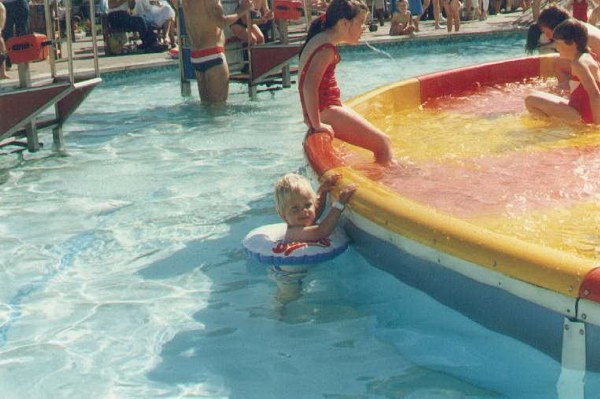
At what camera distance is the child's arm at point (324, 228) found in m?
4.43

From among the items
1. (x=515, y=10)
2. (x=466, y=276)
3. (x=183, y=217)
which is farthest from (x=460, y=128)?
(x=515, y=10)

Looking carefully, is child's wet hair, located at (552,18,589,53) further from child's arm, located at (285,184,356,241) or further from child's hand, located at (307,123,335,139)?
child's arm, located at (285,184,356,241)

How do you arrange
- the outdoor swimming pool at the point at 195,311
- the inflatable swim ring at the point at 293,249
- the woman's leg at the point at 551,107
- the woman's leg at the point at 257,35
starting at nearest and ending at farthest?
the outdoor swimming pool at the point at 195,311 < the inflatable swim ring at the point at 293,249 < the woman's leg at the point at 551,107 < the woman's leg at the point at 257,35

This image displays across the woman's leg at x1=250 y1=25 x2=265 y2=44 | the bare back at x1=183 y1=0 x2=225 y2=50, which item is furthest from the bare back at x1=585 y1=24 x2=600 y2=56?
the woman's leg at x1=250 y1=25 x2=265 y2=44

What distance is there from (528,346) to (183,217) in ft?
9.67

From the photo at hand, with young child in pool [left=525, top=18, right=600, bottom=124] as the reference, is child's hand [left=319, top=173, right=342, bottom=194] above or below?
below

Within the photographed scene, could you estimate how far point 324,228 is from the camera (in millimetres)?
4434

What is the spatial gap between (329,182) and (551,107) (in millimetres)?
2295

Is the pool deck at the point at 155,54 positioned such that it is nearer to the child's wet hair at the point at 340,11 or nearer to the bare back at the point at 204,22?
the bare back at the point at 204,22

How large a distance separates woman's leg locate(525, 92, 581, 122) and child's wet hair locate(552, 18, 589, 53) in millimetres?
425

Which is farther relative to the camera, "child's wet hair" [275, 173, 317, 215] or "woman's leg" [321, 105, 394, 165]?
"woman's leg" [321, 105, 394, 165]

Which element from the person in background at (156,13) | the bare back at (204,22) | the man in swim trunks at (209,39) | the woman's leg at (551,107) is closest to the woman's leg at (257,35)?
the man in swim trunks at (209,39)

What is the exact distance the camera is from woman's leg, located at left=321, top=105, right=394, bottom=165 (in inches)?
211

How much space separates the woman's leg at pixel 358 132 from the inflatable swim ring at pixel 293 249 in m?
0.94
